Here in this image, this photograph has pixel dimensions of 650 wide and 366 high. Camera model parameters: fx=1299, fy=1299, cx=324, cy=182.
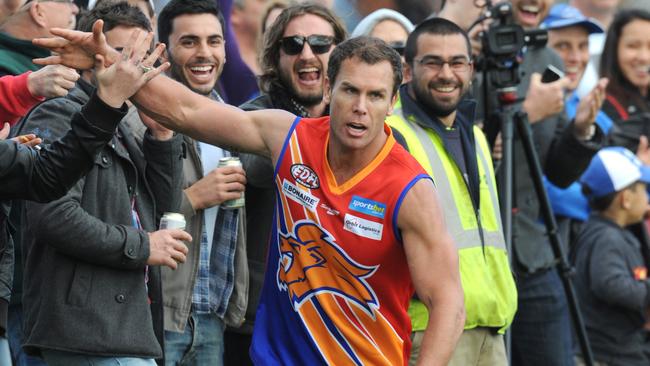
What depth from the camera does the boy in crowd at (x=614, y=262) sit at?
8.22m

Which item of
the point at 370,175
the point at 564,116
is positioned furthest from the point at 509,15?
the point at 370,175

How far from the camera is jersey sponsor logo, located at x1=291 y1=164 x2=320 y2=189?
16.9ft

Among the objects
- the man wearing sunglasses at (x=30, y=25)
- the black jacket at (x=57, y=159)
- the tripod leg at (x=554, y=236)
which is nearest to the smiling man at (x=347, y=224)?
the black jacket at (x=57, y=159)

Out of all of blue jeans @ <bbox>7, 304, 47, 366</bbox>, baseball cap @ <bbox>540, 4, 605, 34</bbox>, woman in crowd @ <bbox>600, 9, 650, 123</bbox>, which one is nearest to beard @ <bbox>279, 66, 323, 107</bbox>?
blue jeans @ <bbox>7, 304, 47, 366</bbox>

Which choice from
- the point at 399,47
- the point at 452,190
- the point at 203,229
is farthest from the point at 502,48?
the point at 203,229

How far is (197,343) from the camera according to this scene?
591 cm

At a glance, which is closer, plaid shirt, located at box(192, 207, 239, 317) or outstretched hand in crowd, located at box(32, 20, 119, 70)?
outstretched hand in crowd, located at box(32, 20, 119, 70)

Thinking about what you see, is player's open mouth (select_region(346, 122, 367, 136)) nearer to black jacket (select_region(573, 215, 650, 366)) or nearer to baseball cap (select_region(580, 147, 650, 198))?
black jacket (select_region(573, 215, 650, 366))

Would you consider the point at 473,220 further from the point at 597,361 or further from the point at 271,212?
the point at 597,361

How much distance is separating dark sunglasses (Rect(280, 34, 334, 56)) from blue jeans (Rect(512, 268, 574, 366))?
1963 millimetres

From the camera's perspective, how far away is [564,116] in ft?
27.1

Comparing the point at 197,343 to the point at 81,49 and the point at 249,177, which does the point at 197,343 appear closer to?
the point at 249,177

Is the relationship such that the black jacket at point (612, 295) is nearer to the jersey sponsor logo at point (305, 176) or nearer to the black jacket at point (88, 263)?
the jersey sponsor logo at point (305, 176)

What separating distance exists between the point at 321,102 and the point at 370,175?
1484 mm
